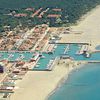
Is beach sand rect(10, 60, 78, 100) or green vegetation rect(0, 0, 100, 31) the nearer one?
beach sand rect(10, 60, 78, 100)

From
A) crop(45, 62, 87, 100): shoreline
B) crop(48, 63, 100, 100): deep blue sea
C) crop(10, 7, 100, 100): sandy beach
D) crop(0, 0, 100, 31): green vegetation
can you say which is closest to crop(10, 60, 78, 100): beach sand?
crop(10, 7, 100, 100): sandy beach

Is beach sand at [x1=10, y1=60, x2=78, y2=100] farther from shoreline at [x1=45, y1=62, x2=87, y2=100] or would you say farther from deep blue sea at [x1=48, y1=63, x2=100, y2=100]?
deep blue sea at [x1=48, y1=63, x2=100, y2=100]

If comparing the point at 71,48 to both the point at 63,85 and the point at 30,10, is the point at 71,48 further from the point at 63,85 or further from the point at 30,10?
the point at 30,10

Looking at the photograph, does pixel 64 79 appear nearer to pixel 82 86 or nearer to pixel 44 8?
pixel 82 86

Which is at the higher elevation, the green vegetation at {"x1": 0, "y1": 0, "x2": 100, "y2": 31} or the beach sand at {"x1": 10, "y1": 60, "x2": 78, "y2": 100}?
the green vegetation at {"x1": 0, "y1": 0, "x2": 100, "y2": 31}

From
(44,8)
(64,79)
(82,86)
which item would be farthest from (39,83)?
(44,8)

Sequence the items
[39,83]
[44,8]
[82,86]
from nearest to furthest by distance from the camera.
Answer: [82,86]
[39,83]
[44,8]


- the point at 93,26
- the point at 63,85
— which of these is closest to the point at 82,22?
the point at 93,26
